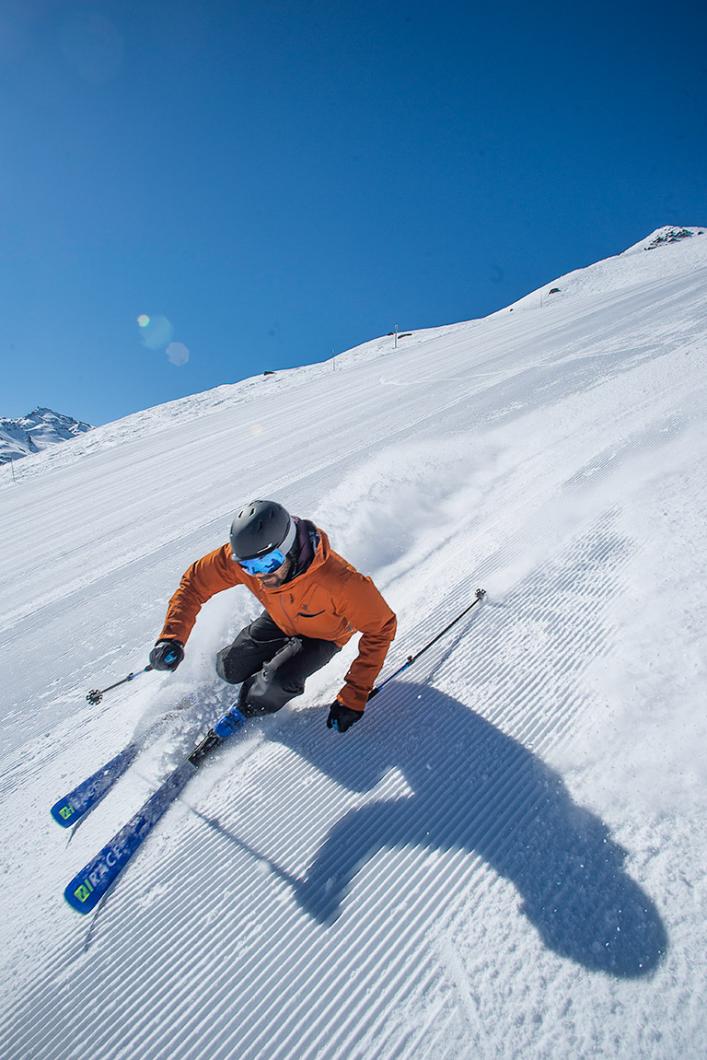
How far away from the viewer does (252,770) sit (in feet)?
9.43

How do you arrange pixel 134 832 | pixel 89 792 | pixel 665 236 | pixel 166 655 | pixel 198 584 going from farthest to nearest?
pixel 665 236, pixel 198 584, pixel 166 655, pixel 89 792, pixel 134 832

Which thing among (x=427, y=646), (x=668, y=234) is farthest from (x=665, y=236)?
(x=427, y=646)

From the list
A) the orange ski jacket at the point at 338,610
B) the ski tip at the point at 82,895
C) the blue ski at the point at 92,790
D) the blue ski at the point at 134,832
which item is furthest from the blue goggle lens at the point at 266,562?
the ski tip at the point at 82,895

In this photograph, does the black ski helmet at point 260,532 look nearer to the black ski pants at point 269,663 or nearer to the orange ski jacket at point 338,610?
the orange ski jacket at point 338,610

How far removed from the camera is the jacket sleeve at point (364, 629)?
289 cm

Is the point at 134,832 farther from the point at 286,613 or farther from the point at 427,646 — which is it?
the point at 427,646

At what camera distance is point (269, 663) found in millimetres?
3217

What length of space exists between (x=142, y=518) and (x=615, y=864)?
785 cm

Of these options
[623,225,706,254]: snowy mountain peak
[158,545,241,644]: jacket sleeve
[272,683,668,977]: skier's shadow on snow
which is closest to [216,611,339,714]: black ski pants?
[272,683,668,977]: skier's shadow on snow

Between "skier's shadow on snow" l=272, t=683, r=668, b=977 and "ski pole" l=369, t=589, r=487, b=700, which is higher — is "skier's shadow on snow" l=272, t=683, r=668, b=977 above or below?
below

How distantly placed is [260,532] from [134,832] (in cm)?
175

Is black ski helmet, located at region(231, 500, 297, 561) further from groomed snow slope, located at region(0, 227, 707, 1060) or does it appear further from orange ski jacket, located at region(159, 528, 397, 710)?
groomed snow slope, located at region(0, 227, 707, 1060)

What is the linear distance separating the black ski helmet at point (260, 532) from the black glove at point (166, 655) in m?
0.92

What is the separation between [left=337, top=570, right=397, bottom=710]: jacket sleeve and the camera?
2.89m
